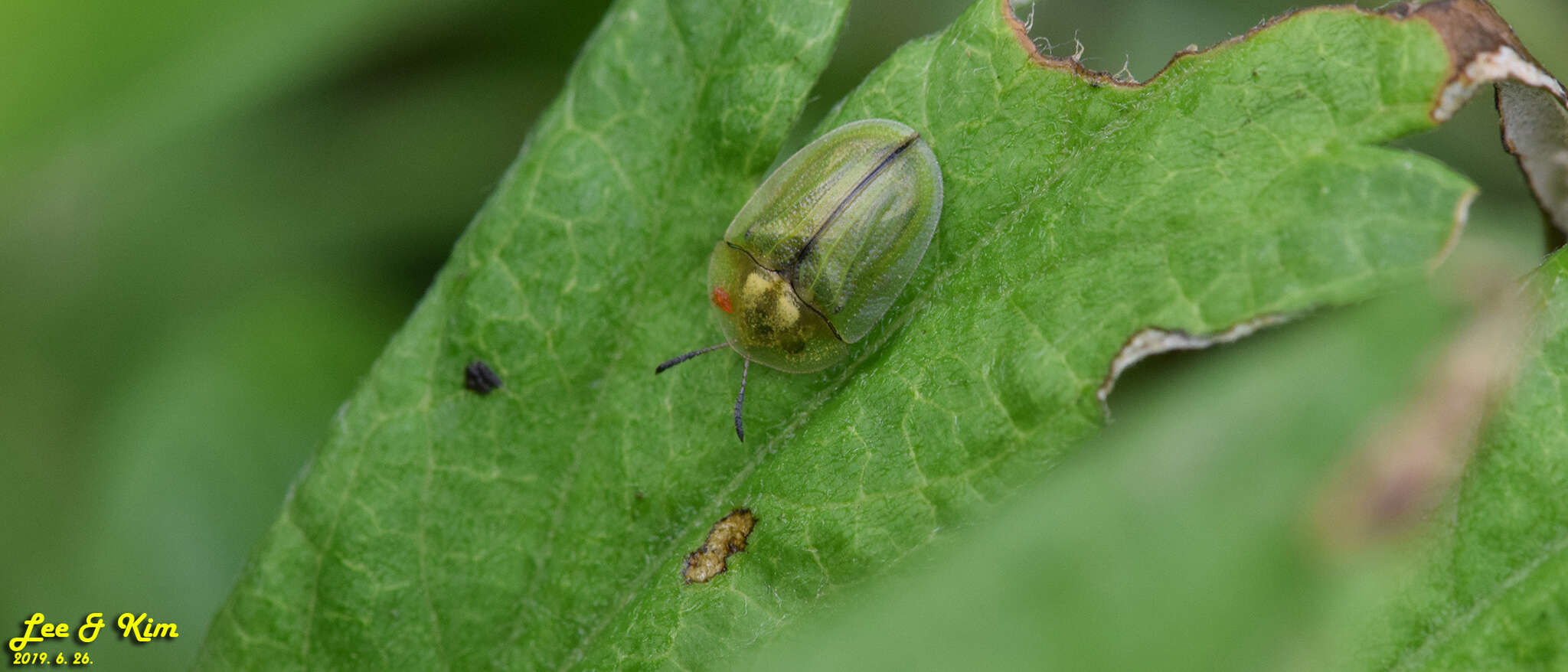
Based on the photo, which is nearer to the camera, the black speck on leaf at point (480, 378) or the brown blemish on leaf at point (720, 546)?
the brown blemish on leaf at point (720, 546)

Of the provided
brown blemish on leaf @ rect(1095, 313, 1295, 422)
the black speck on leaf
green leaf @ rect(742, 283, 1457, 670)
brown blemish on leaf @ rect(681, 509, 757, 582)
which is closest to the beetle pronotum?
brown blemish on leaf @ rect(681, 509, 757, 582)

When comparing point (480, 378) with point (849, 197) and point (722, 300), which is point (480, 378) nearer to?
point (722, 300)

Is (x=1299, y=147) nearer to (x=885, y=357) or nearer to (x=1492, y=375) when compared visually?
(x=1492, y=375)

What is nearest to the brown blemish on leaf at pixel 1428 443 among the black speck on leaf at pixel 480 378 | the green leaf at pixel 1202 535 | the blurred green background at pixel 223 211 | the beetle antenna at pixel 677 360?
the green leaf at pixel 1202 535

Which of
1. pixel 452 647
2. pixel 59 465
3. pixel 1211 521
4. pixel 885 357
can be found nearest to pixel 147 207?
pixel 59 465

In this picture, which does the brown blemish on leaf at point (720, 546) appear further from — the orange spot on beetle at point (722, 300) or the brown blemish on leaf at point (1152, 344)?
the brown blemish on leaf at point (1152, 344)

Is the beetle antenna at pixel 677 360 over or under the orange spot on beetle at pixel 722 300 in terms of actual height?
under

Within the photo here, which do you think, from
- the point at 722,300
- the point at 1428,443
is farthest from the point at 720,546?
the point at 1428,443
